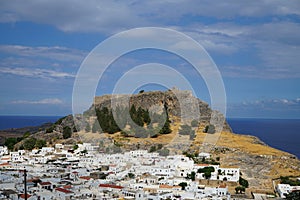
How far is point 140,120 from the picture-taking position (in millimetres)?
35844

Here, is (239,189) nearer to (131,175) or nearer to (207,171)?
(207,171)

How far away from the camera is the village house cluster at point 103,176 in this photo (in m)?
17.4

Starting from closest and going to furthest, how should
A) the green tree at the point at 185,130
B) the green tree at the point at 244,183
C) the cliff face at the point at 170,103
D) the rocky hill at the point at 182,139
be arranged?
1. the green tree at the point at 244,183
2. the rocky hill at the point at 182,139
3. the green tree at the point at 185,130
4. the cliff face at the point at 170,103

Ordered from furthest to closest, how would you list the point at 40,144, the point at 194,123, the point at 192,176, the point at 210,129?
1. the point at 194,123
2. the point at 210,129
3. the point at 40,144
4. the point at 192,176

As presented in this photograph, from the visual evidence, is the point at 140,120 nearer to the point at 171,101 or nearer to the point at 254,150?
the point at 171,101

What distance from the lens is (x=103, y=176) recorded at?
21453 mm

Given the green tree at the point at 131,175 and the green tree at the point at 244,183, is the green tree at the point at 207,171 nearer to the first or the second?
the green tree at the point at 244,183

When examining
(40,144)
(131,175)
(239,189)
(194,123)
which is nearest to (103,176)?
(131,175)

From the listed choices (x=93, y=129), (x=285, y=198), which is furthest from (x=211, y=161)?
(x=93, y=129)

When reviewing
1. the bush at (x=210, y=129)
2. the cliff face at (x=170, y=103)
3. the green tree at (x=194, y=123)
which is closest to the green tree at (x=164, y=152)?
the bush at (x=210, y=129)

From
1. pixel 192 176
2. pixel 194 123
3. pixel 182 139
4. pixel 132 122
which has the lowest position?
pixel 192 176

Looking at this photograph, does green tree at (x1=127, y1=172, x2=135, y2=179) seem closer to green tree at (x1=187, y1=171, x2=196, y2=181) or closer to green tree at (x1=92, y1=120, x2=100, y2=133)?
green tree at (x1=187, y1=171, x2=196, y2=181)

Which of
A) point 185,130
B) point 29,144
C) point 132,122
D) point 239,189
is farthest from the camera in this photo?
point 132,122

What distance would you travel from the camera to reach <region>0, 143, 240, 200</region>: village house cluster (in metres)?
17.4
